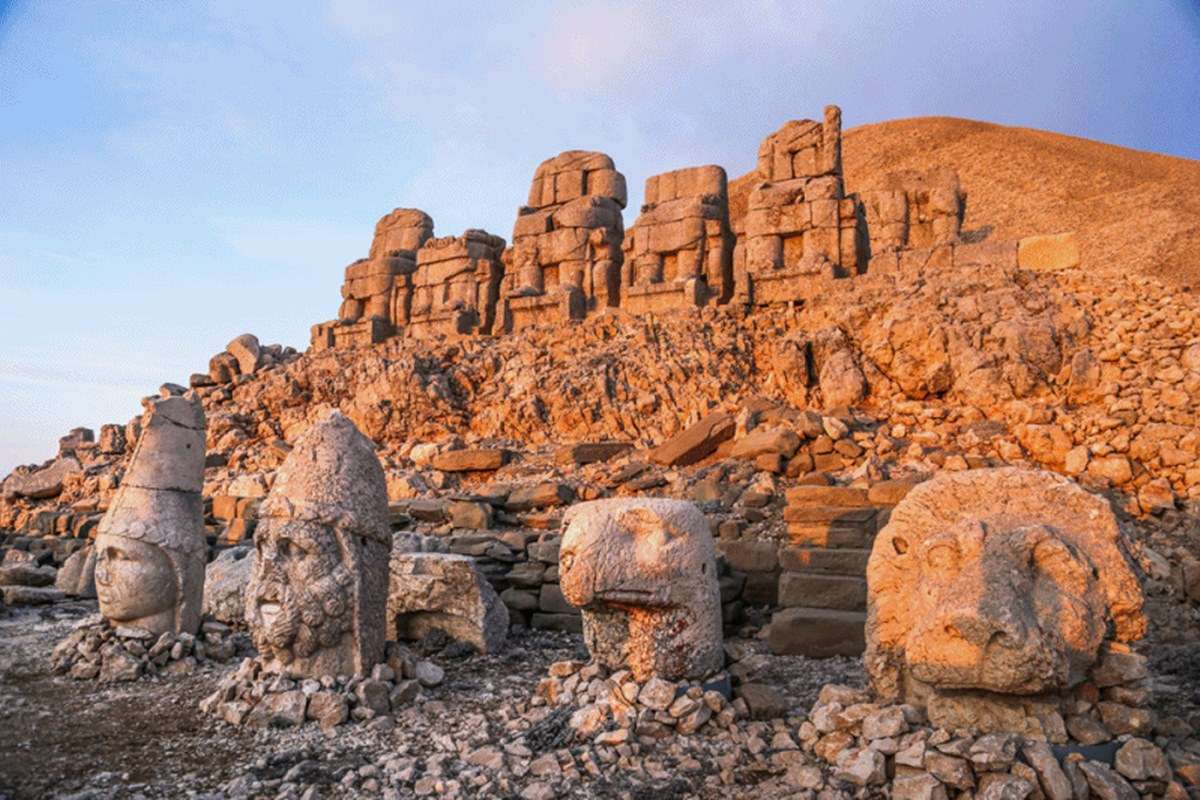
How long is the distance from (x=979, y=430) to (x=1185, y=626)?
352 cm

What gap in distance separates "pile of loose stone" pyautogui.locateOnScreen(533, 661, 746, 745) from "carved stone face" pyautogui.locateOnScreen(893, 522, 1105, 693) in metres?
1.16

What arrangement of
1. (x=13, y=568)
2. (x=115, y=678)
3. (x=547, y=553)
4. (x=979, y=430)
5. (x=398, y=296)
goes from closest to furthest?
(x=115, y=678)
(x=547, y=553)
(x=979, y=430)
(x=13, y=568)
(x=398, y=296)

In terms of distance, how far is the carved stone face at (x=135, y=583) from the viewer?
6.14m

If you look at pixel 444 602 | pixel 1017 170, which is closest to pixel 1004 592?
pixel 444 602

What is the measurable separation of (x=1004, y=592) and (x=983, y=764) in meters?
0.74

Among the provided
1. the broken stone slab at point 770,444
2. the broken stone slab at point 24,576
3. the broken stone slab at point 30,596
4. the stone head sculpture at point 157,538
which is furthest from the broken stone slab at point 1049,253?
the broken stone slab at point 24,576

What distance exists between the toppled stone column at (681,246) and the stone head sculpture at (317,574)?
32.2 feet

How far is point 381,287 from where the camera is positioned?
19.2 meters

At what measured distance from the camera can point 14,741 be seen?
456 cm

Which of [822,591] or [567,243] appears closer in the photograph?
[822,591]

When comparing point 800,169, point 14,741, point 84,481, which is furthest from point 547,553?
point 84,481

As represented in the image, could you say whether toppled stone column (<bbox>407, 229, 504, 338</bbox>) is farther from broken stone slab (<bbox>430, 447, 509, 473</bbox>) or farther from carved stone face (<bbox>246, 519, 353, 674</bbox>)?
carved stone face (<bbox>246, 519, 353, 674</bbox>)

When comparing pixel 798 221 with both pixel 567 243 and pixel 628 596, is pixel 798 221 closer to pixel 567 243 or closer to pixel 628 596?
pixel 567 243

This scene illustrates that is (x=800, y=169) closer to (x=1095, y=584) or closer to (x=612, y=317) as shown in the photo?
(x=612, y=317)
